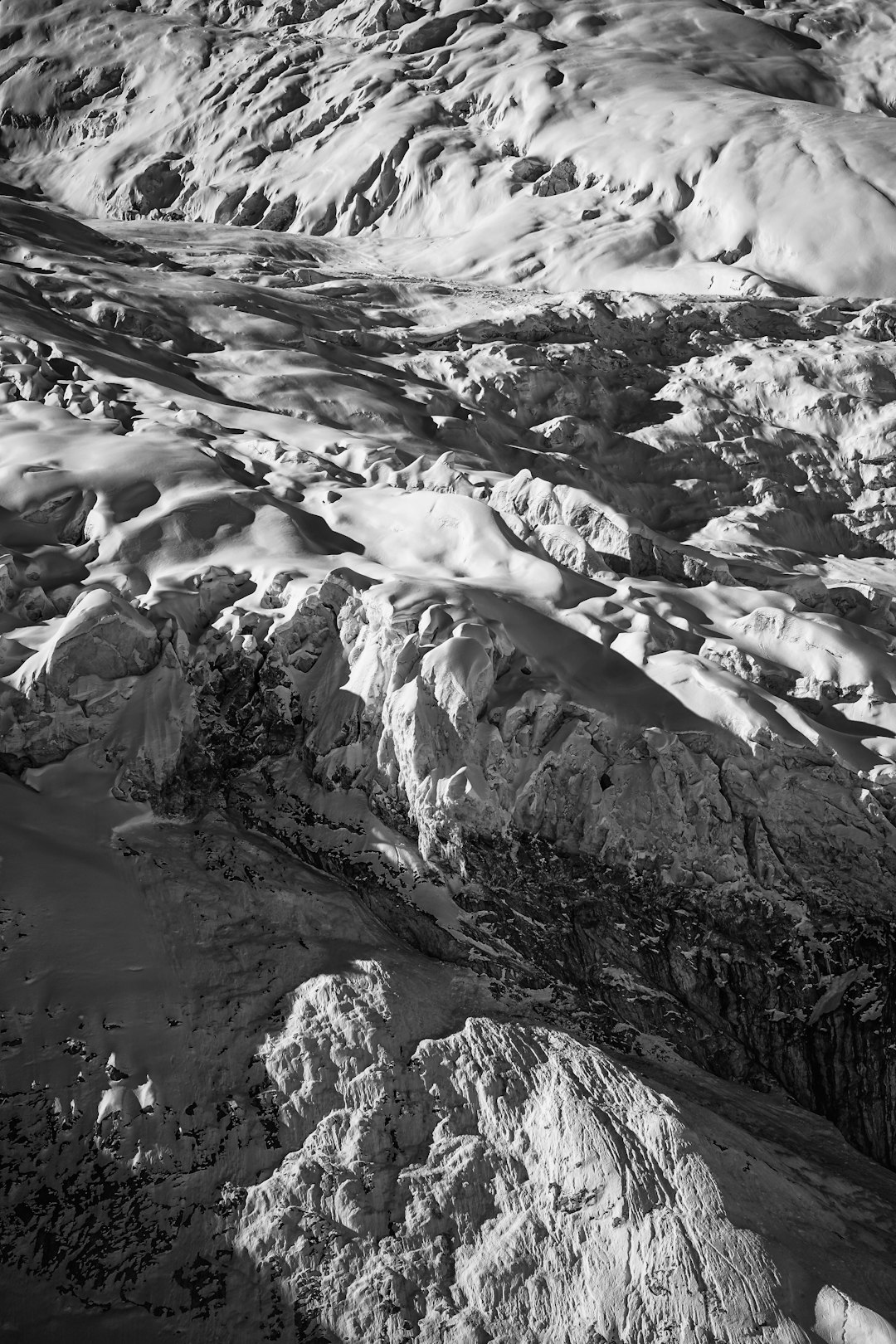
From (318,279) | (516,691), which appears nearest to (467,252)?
(318,279)

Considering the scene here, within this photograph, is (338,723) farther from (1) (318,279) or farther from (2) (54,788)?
(1) (318,279)

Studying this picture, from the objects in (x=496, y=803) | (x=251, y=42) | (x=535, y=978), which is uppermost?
(x=251, y=42)

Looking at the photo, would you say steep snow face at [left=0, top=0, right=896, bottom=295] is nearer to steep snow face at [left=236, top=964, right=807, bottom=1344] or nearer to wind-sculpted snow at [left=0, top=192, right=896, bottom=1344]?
wind-sculpted snow at [left=0, top=192, right=896, bottom=1344]

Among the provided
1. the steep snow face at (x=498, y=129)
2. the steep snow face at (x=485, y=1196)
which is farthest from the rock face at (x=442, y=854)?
the steep snow face at (x=498, y=129)

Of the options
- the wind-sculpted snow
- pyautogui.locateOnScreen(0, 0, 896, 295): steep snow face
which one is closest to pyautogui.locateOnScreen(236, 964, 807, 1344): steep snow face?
the wind-sculpted snow

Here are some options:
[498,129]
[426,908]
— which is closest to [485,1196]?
[426,908]

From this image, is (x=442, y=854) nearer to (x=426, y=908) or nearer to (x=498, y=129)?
(x=426, y=908)
